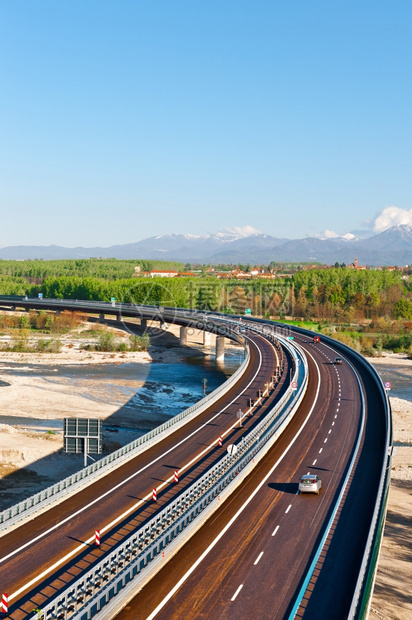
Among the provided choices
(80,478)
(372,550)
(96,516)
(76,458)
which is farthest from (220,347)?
(372,550)

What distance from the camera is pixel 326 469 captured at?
41250 millimetres

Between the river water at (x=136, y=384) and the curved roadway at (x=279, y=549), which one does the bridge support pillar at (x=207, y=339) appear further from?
the curved roadway at (x=279, y=549)

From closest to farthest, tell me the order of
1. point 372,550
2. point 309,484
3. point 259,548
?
point 372,550 → point 259,548 → point 309,484

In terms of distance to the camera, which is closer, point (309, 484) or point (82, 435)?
point (309, 484)

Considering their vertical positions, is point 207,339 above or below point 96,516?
below

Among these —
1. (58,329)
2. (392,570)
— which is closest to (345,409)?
(392,570)

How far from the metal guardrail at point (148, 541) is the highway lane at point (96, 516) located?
142 cm

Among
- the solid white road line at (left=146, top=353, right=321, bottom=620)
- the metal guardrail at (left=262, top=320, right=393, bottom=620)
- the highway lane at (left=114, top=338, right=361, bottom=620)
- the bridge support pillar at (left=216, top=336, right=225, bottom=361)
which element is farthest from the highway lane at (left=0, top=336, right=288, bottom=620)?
the bridge support pillar at (left=216, top=336, right=225, bottom=361)

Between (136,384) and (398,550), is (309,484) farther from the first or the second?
(136,384)

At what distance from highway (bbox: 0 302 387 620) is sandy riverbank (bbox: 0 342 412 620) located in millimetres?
4508

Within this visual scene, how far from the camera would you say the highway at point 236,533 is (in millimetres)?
24922

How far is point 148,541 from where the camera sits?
29.1 metres

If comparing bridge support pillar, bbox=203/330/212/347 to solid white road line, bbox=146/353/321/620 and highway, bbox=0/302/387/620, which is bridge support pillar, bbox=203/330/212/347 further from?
solid white road line, bbox=146/353/321/620

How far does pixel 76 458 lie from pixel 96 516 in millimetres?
23061
